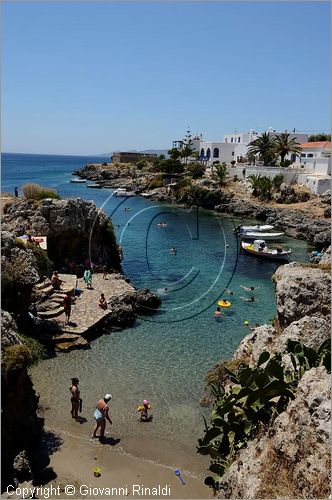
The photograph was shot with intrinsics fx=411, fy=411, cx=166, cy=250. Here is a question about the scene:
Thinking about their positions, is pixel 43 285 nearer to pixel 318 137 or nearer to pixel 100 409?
pixel 100 409

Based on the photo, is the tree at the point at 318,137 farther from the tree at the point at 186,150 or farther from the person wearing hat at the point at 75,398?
the person wearing hat at the point at 75,398

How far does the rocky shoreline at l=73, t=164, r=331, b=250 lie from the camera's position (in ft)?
178

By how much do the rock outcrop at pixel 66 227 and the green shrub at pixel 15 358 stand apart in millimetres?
17815

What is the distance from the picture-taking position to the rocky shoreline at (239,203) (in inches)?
2135

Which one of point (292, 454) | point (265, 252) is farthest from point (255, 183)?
point (292, 454)

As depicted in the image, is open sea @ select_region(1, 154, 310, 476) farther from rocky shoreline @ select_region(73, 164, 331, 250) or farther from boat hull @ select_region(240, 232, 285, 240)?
rocky shoreline @ select_region(73, 164, 331, 250)

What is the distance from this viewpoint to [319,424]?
759cm

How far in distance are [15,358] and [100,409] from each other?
11.9 ft

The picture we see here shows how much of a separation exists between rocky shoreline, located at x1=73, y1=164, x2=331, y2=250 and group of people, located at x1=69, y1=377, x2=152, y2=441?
39.1m

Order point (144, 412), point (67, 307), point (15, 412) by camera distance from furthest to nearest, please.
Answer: point (67, 307) < point (144, 412) < point (15, 412)

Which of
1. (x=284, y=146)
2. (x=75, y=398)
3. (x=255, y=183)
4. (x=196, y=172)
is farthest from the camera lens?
(x=196, y=172)

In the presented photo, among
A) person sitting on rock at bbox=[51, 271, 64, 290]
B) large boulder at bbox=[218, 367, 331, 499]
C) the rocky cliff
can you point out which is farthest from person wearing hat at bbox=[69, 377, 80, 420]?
person sitting on rock at bbox=[51, 271, 64, 290]

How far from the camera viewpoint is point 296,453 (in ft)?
25.7

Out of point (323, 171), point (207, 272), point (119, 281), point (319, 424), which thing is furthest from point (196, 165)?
point (319, 424)
